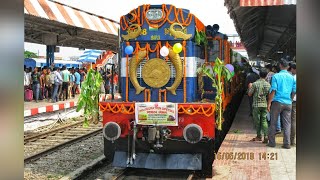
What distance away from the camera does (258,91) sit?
27.9ft

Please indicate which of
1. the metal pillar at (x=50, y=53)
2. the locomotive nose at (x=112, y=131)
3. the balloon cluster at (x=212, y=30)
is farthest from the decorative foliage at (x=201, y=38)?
the metal pillar at (x=50, y=53)

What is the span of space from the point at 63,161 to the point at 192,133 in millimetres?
3662

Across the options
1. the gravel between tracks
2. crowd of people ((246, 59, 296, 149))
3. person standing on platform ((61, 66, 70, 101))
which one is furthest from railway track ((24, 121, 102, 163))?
crowd of people ((246, 59, 296, 149))

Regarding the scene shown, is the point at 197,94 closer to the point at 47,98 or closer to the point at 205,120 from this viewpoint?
the point at 205,120

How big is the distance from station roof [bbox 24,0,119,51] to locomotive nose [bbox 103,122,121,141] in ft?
19.7

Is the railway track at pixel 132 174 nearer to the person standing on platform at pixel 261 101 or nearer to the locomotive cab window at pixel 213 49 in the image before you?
the person standing on platform at pixel 261 101

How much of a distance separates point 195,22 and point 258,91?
2.67m

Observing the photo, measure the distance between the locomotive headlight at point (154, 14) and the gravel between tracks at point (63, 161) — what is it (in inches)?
137

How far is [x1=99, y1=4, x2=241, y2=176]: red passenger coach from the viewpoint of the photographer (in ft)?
21.0

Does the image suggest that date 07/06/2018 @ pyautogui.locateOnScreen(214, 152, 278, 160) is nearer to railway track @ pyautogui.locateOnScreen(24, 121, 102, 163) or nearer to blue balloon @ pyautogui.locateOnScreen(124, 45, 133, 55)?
blue balloon @ pyautogui.locateOnScreen(124, 45, 133, 55)

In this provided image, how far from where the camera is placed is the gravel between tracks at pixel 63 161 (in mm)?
7468

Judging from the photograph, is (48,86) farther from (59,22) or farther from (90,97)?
(90,97)

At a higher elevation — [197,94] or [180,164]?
[197,94]
